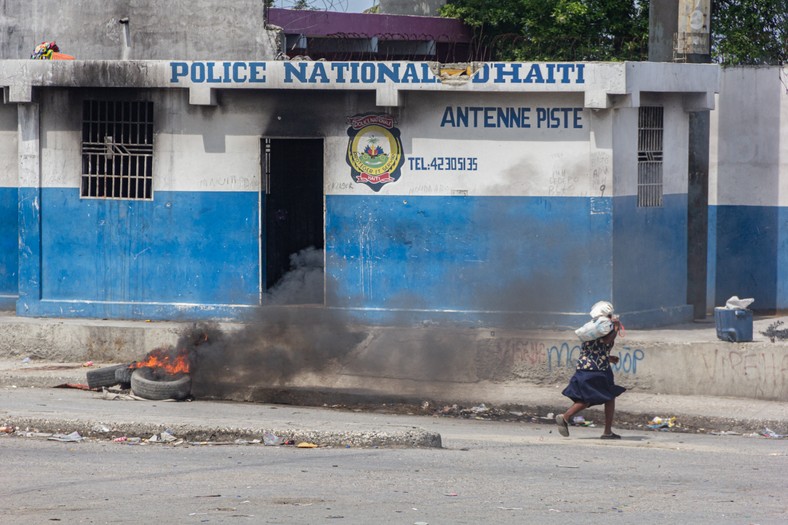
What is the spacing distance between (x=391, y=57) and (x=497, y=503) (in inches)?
710

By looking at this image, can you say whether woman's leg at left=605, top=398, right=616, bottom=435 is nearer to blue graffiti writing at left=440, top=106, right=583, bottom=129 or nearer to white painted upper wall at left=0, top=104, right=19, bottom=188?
blue graffiti writing at left=440, top=106, right=583, bottom=129

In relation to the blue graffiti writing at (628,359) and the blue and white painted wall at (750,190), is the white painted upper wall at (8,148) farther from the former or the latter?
the blue and white painted wall at (750,190)

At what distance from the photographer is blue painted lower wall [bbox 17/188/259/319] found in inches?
580

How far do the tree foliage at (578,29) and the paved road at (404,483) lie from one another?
46.6 ft

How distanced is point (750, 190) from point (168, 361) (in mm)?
8352

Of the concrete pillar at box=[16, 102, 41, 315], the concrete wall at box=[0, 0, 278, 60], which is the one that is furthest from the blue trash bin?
the concrete pillar at box=[16, 102, 41, 315]

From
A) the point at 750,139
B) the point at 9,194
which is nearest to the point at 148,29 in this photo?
the point at 9,194

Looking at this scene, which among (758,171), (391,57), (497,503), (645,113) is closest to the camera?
(497,503)

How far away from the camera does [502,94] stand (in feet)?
45.8

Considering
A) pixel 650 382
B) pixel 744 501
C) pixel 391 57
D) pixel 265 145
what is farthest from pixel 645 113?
pixel 391 57

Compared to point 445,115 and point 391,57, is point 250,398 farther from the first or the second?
point 391,57

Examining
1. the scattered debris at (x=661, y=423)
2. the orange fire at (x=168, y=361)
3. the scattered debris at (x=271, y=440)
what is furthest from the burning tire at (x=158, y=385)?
the scattered debris at (x=661, y=423)

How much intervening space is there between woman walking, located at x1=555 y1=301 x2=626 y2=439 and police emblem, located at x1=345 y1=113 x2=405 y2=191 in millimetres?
4062

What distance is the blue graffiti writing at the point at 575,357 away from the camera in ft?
43.1
